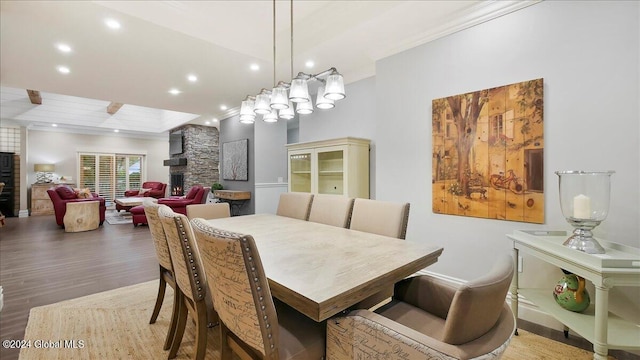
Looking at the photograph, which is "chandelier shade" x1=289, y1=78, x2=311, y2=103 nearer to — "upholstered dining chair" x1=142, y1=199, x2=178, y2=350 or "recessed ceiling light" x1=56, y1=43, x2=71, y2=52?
"upholstered dining chair" x1=142, y1=199, x2=178, y2=350

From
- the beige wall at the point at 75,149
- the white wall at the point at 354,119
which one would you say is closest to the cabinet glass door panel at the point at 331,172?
the white wall at the point at 354,119

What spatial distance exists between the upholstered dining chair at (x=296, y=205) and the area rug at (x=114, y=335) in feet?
4.12

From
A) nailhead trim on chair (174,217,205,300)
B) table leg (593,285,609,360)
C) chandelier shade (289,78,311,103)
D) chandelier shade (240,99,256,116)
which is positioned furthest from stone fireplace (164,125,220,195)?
table leg (593,285,609,360)

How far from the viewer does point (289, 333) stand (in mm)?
1212

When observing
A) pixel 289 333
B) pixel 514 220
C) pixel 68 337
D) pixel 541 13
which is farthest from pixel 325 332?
pixel 541 13

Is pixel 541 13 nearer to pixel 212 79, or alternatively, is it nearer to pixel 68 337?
pixel 212 79

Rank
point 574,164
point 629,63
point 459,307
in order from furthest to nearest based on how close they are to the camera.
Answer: point 574,164 → point 629,63 → point 459,307

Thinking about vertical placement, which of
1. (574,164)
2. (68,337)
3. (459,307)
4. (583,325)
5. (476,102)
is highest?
(476,102)

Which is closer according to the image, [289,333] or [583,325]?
[289,333]

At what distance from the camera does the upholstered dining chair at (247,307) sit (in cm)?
98

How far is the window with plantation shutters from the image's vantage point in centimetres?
911

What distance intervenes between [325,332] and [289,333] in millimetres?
162

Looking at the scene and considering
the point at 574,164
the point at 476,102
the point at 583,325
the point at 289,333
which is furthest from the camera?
the point at 476,102

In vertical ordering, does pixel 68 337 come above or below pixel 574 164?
below
